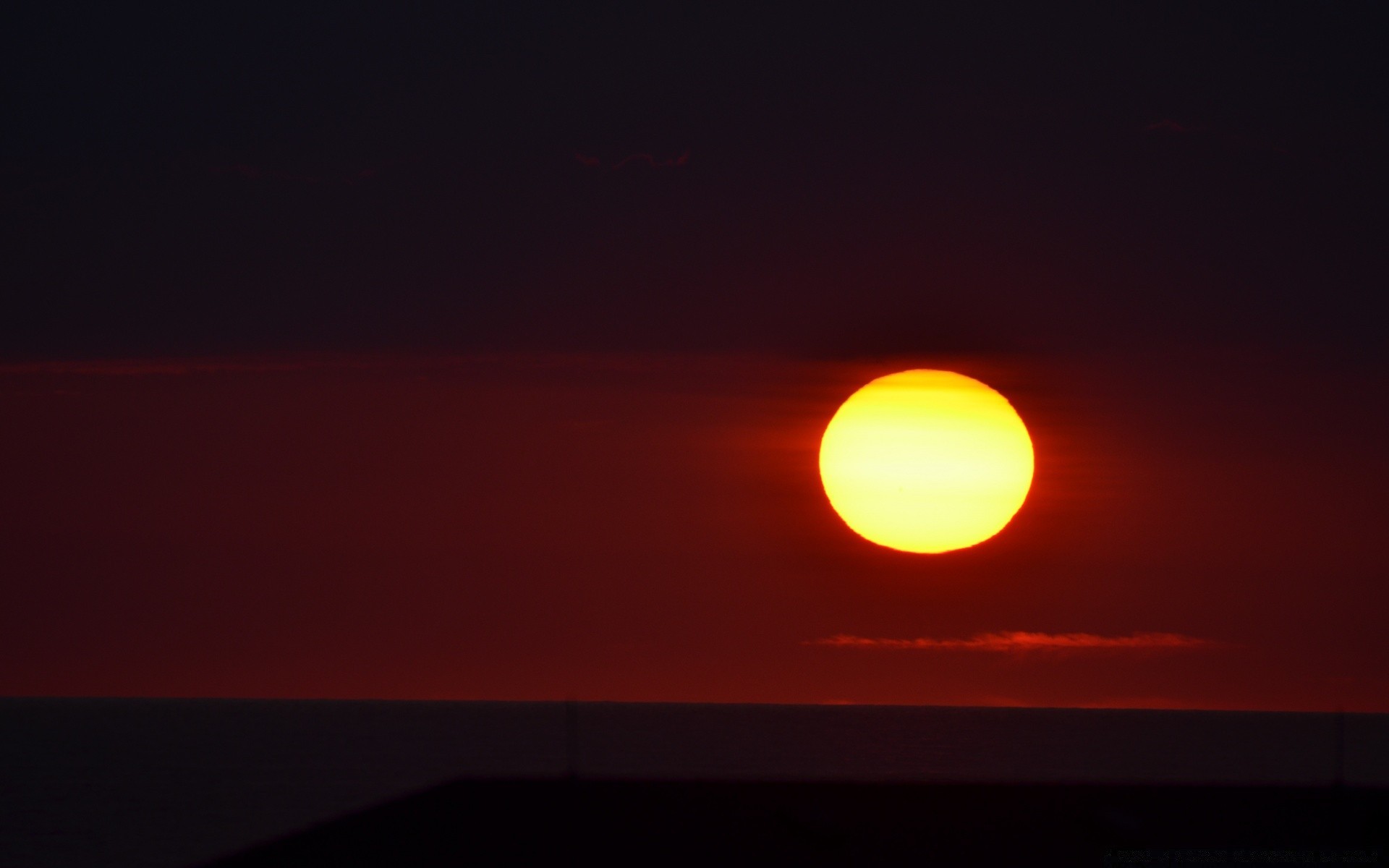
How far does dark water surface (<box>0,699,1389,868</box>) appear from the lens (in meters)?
60.1

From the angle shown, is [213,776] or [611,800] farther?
[213,776]

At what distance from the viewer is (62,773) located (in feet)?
392

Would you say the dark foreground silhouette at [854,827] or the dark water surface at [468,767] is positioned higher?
the dark water surface at [468,767]

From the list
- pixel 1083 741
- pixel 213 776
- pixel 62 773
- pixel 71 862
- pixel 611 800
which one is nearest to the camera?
pixel 611 800

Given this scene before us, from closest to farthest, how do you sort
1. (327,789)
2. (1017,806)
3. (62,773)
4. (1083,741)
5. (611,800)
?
(1017,806) < (611,800) < (327,789) < (62,773) < (1083,741)

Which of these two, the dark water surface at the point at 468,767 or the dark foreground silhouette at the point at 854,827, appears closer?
the dark foreground silhouette at the point at 854,827

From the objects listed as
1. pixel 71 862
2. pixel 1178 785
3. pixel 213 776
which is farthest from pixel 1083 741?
pixel 1178 785

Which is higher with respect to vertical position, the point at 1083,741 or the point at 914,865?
the point at 1083,741

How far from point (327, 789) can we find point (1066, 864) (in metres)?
75.7

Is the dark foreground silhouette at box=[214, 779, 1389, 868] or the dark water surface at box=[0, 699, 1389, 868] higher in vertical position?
the dark water surface at box=[0, 699, 1389, 868]

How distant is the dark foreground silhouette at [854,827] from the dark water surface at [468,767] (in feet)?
4.33

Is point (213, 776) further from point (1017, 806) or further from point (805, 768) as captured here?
point (1017, 806)

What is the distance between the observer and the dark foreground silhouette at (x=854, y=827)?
2433 cm

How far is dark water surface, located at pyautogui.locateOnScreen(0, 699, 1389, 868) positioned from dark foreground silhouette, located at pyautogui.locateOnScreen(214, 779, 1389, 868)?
132 cm
